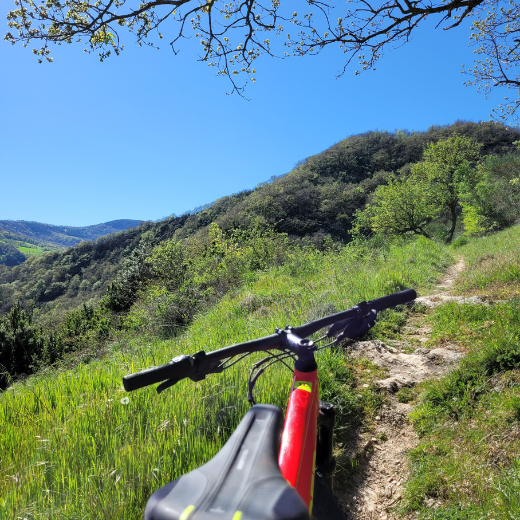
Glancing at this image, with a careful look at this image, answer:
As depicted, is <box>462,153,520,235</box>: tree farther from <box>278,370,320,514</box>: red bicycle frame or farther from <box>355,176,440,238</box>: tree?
<box>278,370,320,514</box>: red bicycle frame

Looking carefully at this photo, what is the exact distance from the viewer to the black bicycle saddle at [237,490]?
0.72 m

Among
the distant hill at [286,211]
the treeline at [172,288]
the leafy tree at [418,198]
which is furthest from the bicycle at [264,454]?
the distant hill at [286,211]

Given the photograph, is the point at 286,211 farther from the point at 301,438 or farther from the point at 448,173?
the point at 301,438

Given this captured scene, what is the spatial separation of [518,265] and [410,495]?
538cm

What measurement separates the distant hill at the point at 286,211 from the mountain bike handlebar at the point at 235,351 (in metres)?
43.5

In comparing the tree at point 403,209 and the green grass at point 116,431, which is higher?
the tree at point 403,209

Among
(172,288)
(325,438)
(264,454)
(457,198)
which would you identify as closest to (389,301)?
(325,438)

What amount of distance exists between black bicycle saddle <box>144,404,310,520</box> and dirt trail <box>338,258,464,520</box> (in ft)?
5.25

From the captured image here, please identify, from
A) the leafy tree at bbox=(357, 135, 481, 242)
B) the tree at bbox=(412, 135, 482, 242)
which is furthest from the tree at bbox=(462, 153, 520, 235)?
the leafy tree at bbox=(357, 135, 481, 242)

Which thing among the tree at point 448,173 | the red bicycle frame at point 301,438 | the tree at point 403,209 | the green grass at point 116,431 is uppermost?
the tree at point 448,173

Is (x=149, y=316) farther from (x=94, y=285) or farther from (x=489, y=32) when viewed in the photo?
(x=94, y=285)

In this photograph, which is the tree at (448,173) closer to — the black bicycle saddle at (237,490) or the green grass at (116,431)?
the green grass at (116,431)

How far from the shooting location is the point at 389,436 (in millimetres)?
2580

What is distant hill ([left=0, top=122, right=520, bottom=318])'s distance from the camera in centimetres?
5641
